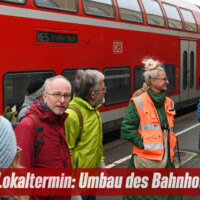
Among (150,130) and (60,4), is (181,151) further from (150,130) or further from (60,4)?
(150,130)

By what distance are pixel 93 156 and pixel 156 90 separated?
0.93 meters

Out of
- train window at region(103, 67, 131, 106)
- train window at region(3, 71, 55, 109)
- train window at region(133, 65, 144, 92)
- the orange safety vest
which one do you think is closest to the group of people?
the orange safety vest

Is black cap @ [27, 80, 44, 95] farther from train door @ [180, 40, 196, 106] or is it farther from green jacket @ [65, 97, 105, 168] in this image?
train door @ [180, 40, 196, 106]

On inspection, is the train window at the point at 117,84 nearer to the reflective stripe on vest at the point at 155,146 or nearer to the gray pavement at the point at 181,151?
the gray pavement at the point at 181,151

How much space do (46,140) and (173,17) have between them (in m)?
8.96

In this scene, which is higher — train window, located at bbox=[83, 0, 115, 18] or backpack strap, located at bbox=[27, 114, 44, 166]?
train window, located at bbox=[83, 0, 115, 18]

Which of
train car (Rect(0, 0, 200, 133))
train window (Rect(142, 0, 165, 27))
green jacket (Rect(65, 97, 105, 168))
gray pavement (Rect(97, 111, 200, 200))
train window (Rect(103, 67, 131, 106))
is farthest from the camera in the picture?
train window (Rect(142, 0, 165, 27))

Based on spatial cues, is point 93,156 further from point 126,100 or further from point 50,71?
point 126,100

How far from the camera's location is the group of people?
2.34m

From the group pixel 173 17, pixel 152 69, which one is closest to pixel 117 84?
pixel 173 17

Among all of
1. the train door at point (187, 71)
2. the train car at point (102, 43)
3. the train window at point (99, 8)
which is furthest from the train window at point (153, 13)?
the train door at point (187, 71)

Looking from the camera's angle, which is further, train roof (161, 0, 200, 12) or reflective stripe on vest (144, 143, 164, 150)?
train roof (161, 0, 200, 12)

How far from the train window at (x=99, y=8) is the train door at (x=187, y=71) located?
14.2ft

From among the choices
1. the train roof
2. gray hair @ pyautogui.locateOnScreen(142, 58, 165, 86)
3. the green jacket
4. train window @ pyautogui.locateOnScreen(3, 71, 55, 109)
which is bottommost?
the green jacket
